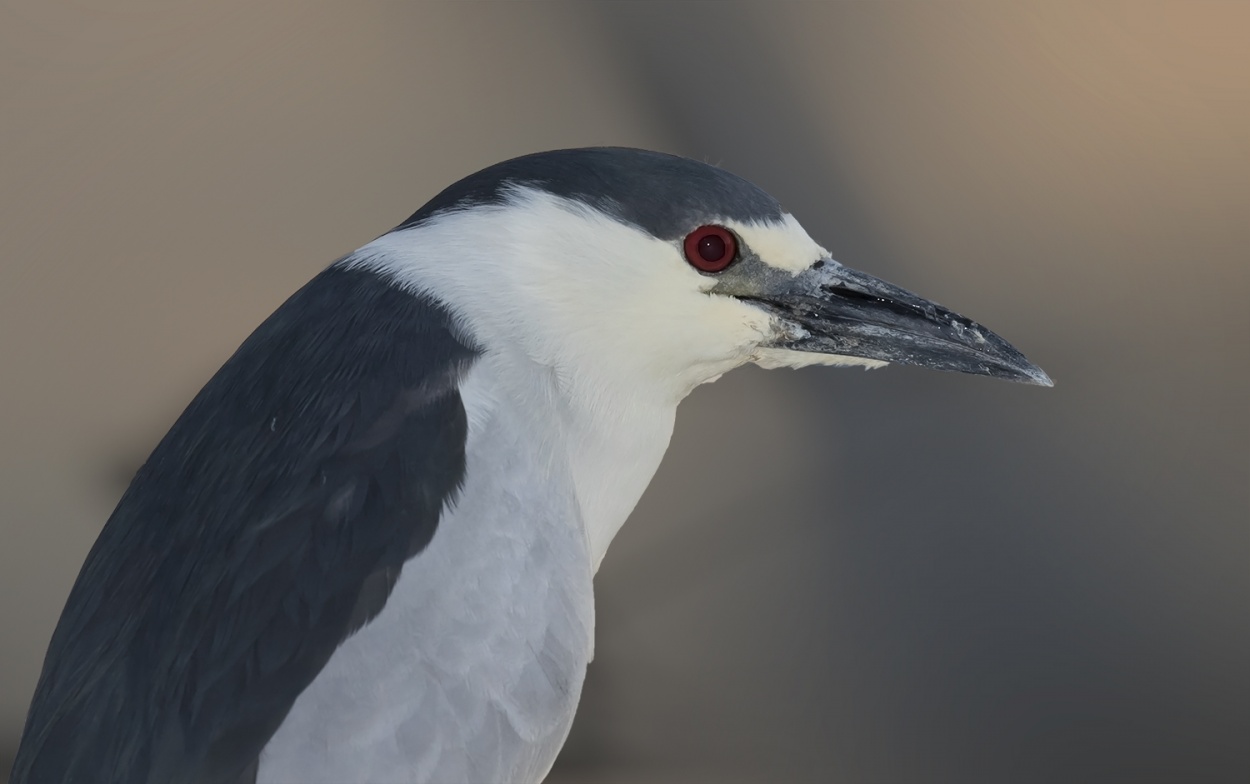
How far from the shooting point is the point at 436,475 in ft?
2.24

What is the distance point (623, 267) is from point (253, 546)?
30 cm

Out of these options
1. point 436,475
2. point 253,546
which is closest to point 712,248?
point 436,475

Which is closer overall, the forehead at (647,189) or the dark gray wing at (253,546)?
the dark gray wing at (253,546)

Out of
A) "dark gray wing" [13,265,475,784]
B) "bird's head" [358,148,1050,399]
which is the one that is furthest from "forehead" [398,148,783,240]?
"dark gray wing" [13,265,475,784]

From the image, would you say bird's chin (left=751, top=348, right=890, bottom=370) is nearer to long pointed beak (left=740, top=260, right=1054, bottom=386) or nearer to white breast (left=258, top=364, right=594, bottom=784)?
long pointed beak (left=740, top=260, right=1054, bottom=386)

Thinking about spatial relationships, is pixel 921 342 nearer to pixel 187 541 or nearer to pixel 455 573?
pixel 455 573

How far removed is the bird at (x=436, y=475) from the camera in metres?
0.63

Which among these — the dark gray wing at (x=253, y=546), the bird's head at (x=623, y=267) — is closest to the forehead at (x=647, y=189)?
the bird's head at (x=623, y=267)

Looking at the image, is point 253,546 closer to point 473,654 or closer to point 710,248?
point 473,654

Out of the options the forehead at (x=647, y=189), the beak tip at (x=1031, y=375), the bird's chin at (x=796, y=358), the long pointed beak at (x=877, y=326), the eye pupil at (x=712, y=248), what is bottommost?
the bird's chin at (x=796, y=358)

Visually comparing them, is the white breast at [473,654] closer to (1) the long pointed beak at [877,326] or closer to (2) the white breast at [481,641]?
(2) the white breast at [481,641]

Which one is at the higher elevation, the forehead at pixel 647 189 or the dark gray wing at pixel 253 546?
the forehead at pixel 647 189

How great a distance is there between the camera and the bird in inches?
24.8

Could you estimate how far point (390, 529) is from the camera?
66cm
